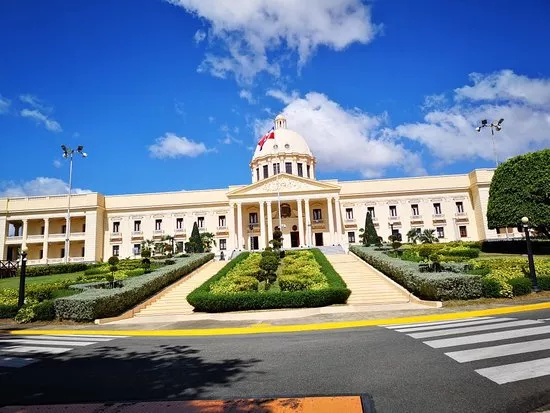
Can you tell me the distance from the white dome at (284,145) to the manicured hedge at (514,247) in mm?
30501

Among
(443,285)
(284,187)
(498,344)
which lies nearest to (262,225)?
(284,187)

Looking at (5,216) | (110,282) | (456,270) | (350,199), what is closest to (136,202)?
(5,216)

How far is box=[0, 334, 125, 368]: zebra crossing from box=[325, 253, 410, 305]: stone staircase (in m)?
11.4

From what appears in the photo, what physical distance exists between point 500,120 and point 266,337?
137 ft

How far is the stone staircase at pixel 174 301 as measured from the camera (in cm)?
1761

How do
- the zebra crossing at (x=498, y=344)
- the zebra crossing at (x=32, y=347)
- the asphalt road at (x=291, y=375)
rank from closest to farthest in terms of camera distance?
1. the asphalt road at (x=291, y=375)
2. the zebra crossing at (x=498, y=344)
3. the zebra crossing at (x=32, y=347)

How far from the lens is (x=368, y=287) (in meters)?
20.3

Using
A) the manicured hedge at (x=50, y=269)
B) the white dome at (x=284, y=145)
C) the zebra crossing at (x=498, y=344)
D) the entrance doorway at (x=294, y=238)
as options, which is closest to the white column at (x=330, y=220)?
the entrance doorway at (x=294, y=238)

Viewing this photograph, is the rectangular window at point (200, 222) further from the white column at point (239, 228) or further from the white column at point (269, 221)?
the white column at point (269, 221)

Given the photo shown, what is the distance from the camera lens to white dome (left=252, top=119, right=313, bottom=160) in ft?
187

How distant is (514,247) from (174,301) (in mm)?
29355

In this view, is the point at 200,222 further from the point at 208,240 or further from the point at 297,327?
the point at 297,327

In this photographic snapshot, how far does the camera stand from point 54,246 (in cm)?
5316

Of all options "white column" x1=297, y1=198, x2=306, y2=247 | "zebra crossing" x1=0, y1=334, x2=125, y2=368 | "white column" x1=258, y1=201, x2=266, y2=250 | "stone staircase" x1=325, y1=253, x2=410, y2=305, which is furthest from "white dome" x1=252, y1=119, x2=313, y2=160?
"zebra crossing" x1=0, y1=334, x2=125, y2=368
